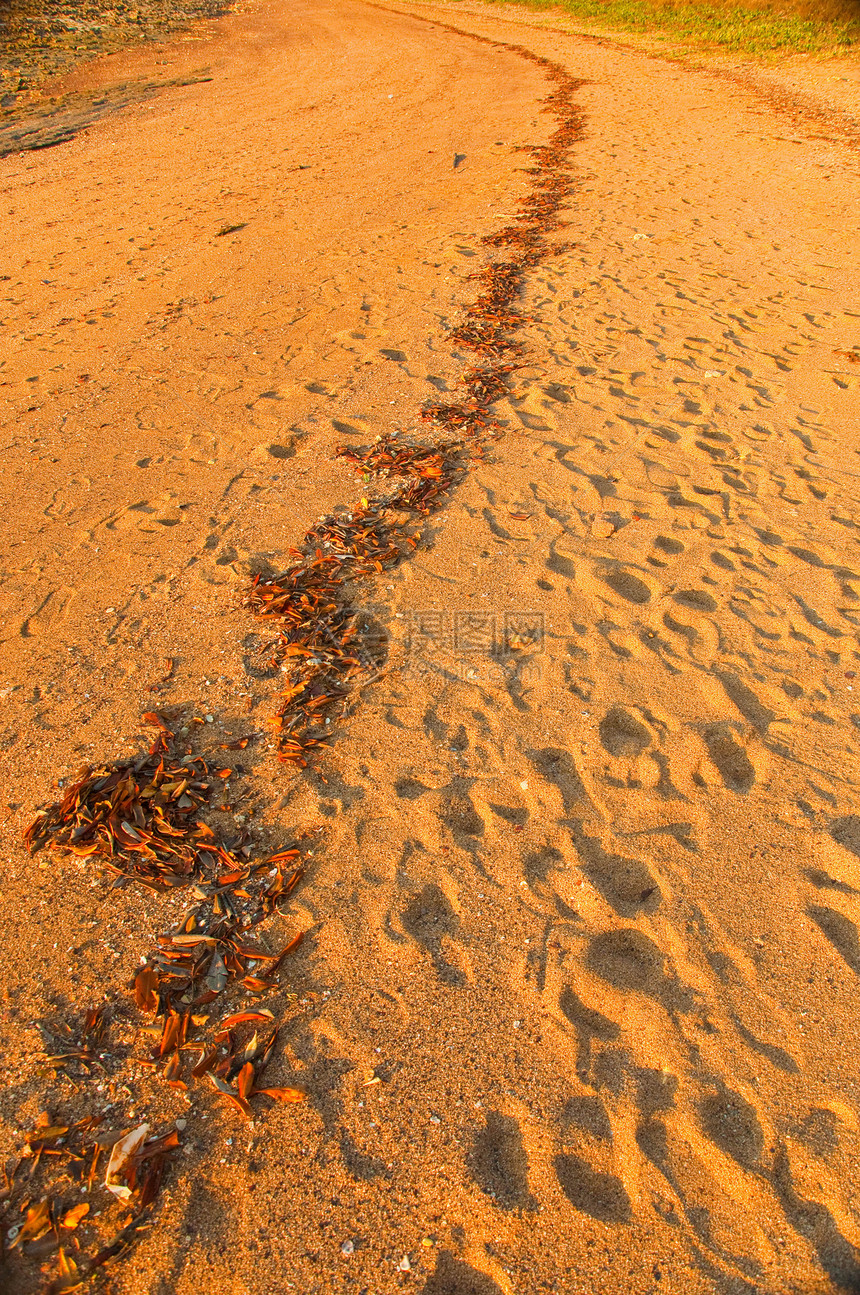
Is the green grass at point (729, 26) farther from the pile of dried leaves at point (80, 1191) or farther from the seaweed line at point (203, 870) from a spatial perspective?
the pile of dried leaves at point (80, 1191)

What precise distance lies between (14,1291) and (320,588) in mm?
2412

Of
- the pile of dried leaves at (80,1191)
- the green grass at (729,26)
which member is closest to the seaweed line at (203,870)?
the pile of dried leaves at (80,1191)

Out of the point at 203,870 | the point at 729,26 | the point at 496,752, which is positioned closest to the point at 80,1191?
the point at 203,870

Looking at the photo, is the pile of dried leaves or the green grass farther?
the green grass

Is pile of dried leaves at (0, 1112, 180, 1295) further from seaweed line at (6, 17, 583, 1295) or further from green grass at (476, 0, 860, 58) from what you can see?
green grass at (476, 0, 860, 58)

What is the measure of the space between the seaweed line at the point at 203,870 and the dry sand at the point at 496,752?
2.2 inches

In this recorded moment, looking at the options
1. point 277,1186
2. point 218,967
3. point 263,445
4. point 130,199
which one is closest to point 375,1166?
point 277,1186

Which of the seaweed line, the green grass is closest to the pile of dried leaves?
the seaweed line

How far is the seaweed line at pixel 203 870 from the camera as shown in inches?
66.8

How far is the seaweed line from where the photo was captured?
1.70 metres

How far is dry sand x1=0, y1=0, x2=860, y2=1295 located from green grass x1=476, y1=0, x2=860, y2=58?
11390mm

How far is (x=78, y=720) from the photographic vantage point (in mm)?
2822

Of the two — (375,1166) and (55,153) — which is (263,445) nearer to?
(375,1166)

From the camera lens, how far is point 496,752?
106 inches
